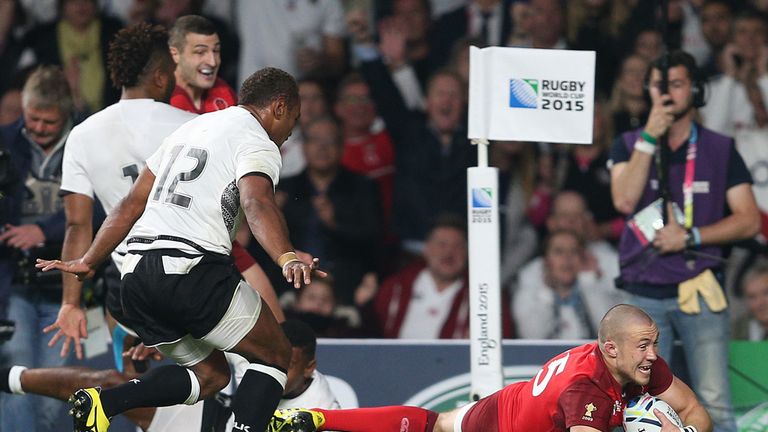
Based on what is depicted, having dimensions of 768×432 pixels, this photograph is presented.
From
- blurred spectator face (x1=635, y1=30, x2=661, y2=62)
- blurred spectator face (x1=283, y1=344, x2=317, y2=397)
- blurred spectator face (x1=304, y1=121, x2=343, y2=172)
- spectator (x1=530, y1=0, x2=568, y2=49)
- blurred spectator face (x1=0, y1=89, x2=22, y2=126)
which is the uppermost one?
spectator (x1=530, y1=0, x2=568, y2=49)

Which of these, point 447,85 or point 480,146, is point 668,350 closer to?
point 480,146

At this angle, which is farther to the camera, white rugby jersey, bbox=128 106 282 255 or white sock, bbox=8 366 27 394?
white sock, bbox=8 366 27 394

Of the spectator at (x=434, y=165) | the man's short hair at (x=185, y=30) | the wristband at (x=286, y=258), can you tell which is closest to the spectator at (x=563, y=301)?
the spectator at (x=434, y=165)

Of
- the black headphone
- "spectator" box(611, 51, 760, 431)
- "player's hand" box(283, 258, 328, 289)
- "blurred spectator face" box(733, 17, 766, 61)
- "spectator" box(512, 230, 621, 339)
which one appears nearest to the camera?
"player's hand" box(283, 258, 328, 289)

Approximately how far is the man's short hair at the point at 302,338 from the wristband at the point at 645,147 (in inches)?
79.1

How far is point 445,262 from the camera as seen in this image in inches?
368

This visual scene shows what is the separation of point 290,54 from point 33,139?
2431 millimetres

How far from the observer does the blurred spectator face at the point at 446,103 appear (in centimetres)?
959

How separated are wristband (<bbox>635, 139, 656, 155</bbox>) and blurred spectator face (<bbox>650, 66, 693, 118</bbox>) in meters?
0.23

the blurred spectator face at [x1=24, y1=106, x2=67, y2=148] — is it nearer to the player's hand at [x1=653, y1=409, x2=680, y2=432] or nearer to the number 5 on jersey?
the number 5 on jersey

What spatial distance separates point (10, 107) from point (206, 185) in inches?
166

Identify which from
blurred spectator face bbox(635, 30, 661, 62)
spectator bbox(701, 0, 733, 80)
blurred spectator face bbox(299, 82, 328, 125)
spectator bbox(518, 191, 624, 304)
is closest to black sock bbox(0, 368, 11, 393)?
blurred spectator face bbox(299, 82, 328, 125)

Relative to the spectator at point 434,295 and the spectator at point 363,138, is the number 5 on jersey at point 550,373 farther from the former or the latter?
the spectator at point 363,138

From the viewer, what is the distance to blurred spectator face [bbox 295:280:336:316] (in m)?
9.31
